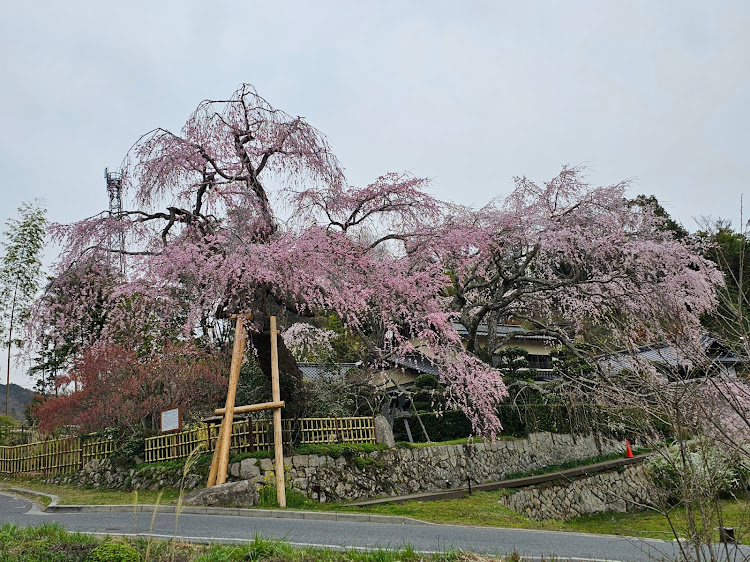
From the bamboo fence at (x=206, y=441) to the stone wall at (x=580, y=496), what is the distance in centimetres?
377

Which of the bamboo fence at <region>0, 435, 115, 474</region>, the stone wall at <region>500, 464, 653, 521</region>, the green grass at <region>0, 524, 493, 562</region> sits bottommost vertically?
the stone wall at <region>500, 464, 653, 521</region>

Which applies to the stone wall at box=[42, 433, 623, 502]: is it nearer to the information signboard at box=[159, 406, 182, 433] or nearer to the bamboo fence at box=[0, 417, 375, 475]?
the bamboo fence at box=[0, 417, 375, 475]

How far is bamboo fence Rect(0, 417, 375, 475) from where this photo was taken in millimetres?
12438

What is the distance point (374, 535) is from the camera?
7.60 m

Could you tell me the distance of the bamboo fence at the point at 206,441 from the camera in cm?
1244

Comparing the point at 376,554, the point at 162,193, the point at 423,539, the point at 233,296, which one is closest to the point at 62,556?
the point at 376,554

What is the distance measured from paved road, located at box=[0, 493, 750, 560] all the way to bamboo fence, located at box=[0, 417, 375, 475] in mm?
2476

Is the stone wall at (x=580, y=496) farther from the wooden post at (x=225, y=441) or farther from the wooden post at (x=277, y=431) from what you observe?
the wooden post at (x=225, y=441)

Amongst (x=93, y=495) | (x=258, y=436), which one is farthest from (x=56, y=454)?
(x=258, y=436)

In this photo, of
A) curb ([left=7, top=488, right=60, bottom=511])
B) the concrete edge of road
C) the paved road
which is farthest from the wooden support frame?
curb ([left=7, top=488, right=60, bottom=511])

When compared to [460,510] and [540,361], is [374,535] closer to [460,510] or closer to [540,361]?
[460,510]

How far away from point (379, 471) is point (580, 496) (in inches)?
239

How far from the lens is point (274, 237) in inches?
504

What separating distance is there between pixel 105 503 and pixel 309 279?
5.62 m
